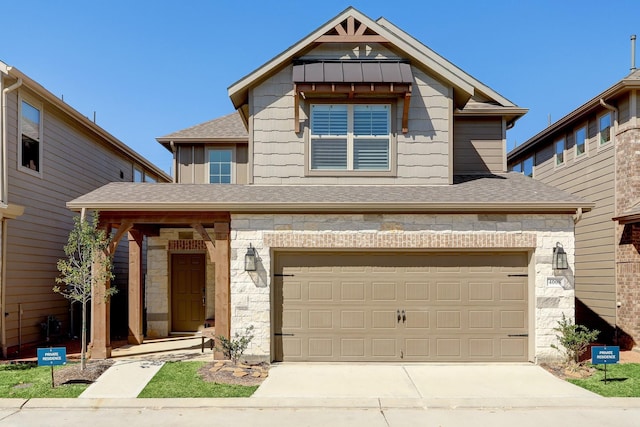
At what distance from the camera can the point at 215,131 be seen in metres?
15.5

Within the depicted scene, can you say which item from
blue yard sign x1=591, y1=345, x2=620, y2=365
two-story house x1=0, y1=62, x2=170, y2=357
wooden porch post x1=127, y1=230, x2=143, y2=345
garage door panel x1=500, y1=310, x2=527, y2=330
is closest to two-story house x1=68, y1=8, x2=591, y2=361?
garage door panel x1=500, y1=310, x2=527, y2=330

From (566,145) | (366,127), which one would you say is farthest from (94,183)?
(566,145)

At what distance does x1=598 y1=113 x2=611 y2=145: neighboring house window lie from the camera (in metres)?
13.0

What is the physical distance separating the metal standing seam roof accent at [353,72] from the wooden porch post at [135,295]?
19.1 ft

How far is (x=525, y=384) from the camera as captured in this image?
8.58 m

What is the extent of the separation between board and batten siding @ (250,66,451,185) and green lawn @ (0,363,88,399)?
5595 mm

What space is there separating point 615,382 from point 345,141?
23.2ft

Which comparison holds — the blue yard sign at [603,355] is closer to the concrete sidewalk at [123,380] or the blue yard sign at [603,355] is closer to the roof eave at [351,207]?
the roof eave at [351,207]

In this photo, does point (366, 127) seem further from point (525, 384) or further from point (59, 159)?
point (59, 159)

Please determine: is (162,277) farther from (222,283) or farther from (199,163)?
(222,283)

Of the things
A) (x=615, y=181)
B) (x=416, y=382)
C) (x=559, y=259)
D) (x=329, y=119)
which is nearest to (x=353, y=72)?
(x=329, y=119)

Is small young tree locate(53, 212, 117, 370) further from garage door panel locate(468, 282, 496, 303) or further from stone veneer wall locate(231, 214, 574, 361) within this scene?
garage door panel locate(468, 282, 496, 303)

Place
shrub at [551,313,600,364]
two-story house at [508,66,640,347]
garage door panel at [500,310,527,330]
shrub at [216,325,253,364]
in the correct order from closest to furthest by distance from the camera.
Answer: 1. shrub at [551,313,600,364]
2. shrub at [216,325,253,364]
3. garage door panel at [500,310,527,330]
4. two-story house at [508,66,640,347]

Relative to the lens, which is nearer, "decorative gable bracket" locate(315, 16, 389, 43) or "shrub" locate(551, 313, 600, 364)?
"shrub" locate(551, 313, 600, 364)
